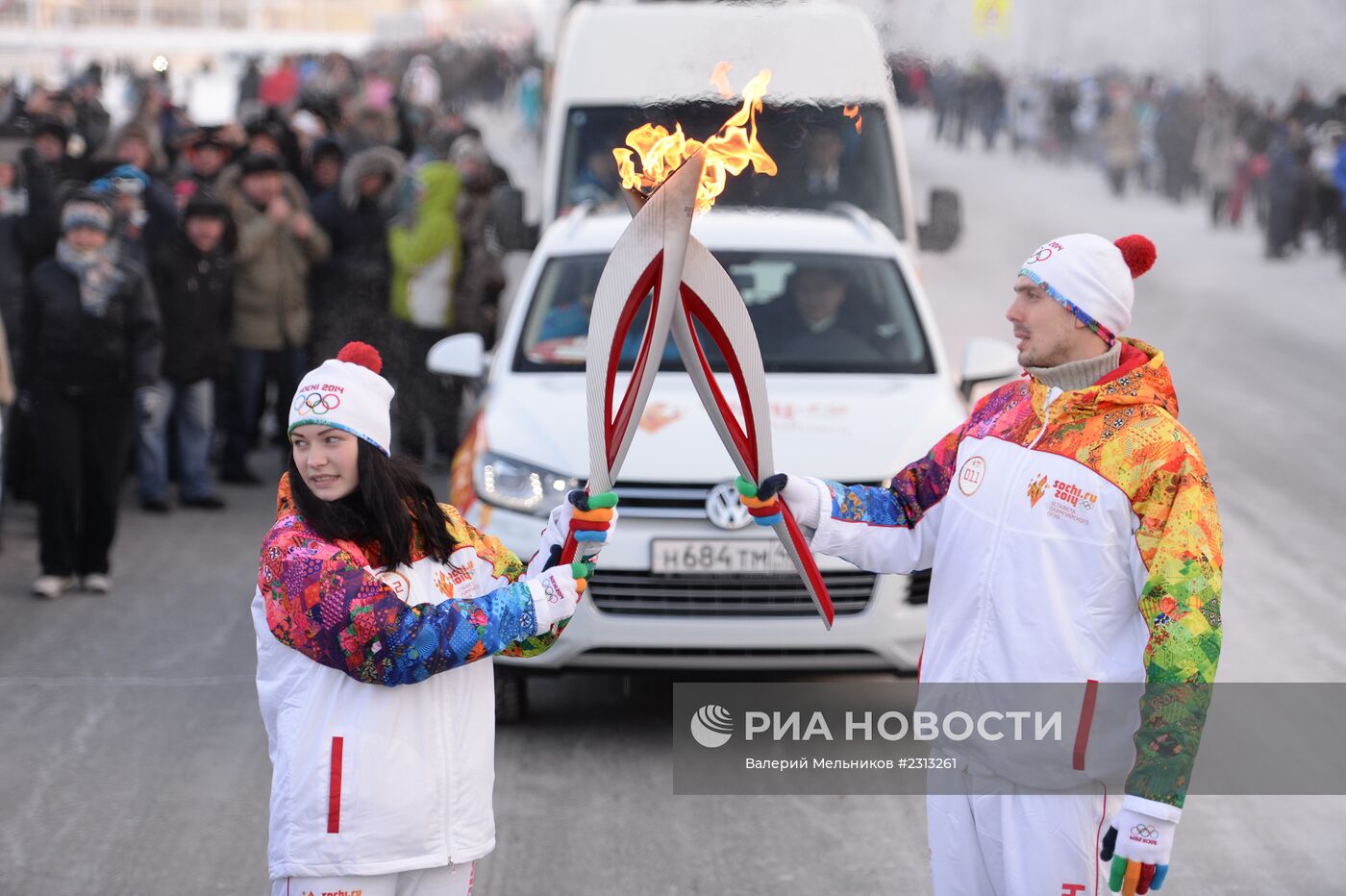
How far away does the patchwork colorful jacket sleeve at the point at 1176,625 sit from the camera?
3062mm

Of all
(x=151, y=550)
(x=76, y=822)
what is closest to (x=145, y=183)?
(x=151, y=550)

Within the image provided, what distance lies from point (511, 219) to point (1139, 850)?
695 cm

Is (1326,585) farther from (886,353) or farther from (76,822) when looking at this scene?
(76,822)

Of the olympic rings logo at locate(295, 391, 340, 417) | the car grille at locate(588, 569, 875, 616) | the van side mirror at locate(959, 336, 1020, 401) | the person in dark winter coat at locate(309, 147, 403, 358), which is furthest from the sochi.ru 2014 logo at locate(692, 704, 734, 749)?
the person in dark winter coat at locate(309, 147, 403, 358)

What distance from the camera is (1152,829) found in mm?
3002

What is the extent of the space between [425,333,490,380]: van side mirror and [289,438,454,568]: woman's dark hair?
340cm

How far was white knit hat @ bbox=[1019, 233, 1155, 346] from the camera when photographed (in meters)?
3.41

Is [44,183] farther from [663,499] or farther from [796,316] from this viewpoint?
[663,499]

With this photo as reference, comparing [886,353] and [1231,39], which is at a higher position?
[1231,39]

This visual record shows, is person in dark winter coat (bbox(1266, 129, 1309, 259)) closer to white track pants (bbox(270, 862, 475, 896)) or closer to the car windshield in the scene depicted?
the car windshield

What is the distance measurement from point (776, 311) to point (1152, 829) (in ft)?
13.5

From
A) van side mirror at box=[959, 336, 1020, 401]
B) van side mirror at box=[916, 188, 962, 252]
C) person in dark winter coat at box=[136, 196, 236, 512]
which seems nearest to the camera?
van side mirror at box=[959, 336, 1020, 401]

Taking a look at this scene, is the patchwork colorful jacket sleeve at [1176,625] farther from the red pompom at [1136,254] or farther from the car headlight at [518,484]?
the car headlight at [518,484]

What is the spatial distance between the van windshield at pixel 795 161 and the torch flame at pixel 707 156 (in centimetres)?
413
